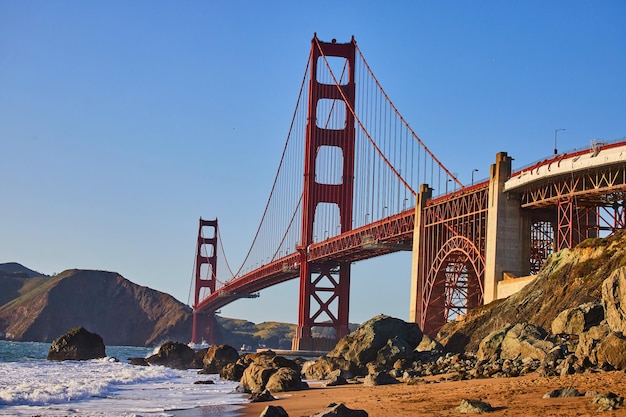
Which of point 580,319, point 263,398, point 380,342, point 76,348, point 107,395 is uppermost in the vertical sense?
point 580,319

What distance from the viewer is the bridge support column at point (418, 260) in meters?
55.0

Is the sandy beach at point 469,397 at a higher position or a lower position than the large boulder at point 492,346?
lower

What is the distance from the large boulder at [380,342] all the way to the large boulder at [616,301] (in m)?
15.3

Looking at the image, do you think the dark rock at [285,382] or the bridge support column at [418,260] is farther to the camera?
the bridge support column at [418,260]

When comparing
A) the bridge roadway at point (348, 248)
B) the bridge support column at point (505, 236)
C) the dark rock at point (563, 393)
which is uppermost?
the bridge roadway at point (348, 248)

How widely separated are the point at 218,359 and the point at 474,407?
33474mm

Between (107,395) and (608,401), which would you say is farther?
(107,395)

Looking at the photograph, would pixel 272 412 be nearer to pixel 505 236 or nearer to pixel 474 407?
pixel 474 407

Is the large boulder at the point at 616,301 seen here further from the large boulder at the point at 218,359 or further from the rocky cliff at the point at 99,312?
the rocky cliff at the point at 99,312

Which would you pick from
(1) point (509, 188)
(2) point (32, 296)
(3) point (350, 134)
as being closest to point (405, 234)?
(1) point (509, 188)

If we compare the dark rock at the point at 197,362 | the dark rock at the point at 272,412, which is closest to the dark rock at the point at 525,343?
the dark rock at the point at 272,412

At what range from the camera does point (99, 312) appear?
189 metres

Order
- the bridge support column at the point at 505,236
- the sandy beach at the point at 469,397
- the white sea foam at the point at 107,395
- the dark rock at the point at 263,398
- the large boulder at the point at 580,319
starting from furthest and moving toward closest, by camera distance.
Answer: the bridge support column at the point at 505,236 < the large boulder at the point at 580,319 < the dark rock at the point at 263,398 < the white sea foam at the point at 107,395 < the sandy beach at the point at 469,397

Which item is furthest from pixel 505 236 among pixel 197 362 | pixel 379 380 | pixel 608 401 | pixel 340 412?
pixel 608 401
